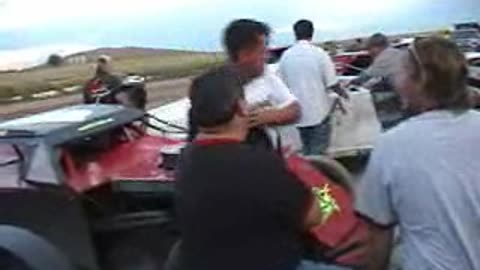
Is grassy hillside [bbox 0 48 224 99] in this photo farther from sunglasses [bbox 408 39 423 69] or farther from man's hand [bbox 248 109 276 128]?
sunglasses [bbox 408 39 423 69]

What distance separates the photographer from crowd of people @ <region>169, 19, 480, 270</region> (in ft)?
11.0

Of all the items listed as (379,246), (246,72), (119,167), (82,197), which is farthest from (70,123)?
(379,246)

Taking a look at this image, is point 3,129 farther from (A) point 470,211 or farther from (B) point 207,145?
(A) point 470,211

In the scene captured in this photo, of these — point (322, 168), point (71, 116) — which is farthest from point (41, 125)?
point (322, 168)

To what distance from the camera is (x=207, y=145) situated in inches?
142

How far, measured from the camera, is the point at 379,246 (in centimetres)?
346

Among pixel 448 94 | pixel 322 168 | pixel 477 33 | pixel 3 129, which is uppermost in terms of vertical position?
pixel 448 94

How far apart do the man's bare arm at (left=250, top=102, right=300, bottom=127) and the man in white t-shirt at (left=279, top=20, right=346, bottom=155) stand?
3.01m

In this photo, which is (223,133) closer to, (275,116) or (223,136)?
(223,136)

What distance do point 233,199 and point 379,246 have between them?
0.48 meters

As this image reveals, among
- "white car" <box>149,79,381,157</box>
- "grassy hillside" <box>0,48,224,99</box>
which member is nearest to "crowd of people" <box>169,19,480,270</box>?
"white car" <box>149,79,381,157</box>

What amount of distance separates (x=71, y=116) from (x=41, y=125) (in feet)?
0.79

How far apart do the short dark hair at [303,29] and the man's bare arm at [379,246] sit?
5.63 meters

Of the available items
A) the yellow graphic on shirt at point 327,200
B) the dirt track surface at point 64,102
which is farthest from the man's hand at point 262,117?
the dirt track surface at point 64,102
